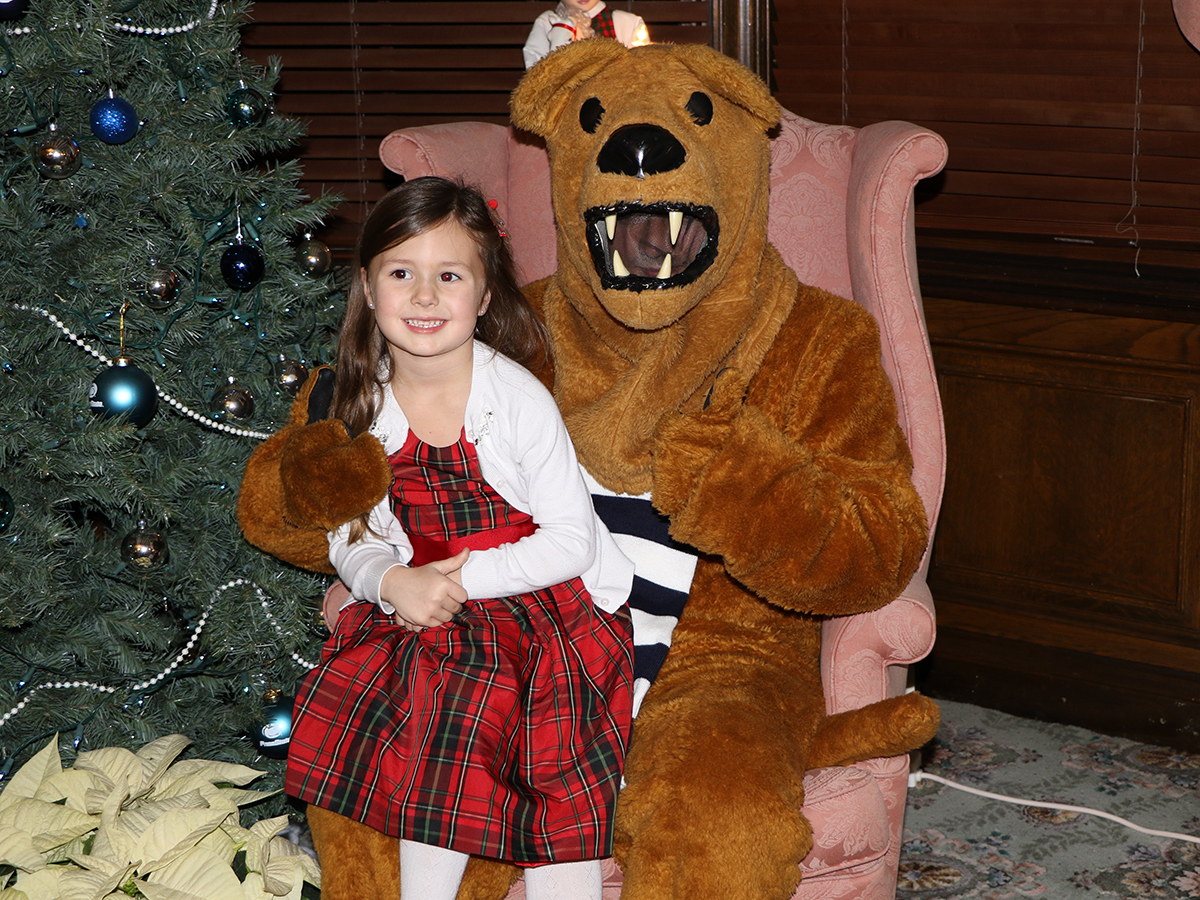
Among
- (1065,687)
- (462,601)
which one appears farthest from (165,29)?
(1065,687)

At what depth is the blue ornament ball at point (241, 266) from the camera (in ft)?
5.93

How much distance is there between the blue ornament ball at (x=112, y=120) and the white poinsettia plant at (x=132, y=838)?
34.7 inches

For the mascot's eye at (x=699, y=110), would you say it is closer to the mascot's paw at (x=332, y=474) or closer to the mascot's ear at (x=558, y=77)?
the mascot's ear at (x=558, y=77)

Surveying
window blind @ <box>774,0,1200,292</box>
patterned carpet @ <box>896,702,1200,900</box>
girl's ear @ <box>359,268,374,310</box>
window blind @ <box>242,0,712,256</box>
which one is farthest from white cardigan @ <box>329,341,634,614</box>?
window blind @ <box>774,0,1200,292</box>

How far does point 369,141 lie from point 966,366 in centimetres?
140

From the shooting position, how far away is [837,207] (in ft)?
6.01

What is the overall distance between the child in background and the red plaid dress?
975mm

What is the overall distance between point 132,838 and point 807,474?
105cm

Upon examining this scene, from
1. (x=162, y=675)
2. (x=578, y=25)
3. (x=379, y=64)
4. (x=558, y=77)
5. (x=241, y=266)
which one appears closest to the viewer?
(x=558, y=77)

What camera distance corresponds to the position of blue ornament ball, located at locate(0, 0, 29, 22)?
64.7 inches

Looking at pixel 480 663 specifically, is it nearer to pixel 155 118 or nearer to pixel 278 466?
pixel 278 466

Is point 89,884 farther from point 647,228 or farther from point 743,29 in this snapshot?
point 743,29

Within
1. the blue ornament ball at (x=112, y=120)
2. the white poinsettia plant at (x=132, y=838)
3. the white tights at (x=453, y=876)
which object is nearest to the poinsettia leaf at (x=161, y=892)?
the white poinsettia plant at (x=132, y=838)

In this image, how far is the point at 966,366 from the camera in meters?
2.55
